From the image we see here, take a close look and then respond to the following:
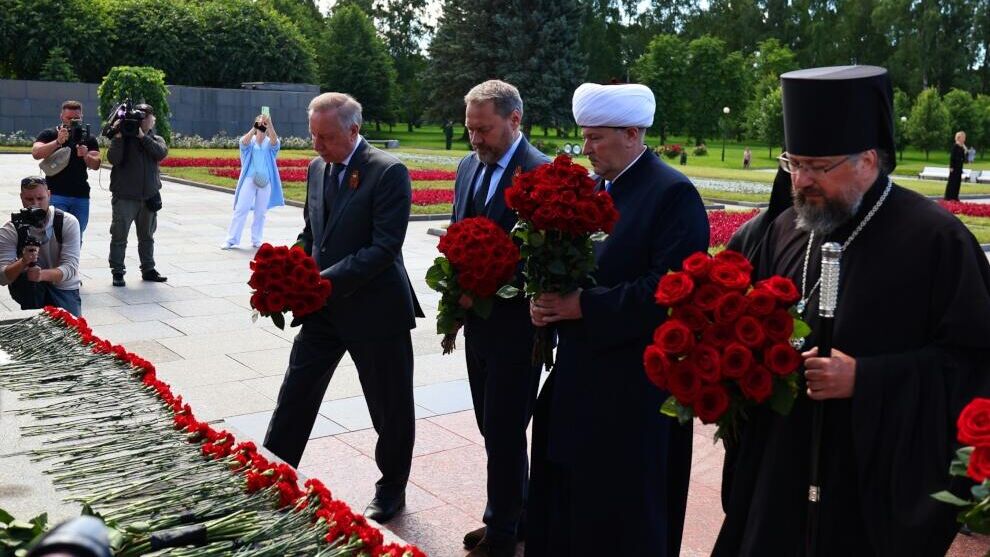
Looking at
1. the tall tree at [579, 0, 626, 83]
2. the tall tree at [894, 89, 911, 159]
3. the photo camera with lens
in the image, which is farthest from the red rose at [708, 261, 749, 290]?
the tall tree at [579, 0, 626, 83]

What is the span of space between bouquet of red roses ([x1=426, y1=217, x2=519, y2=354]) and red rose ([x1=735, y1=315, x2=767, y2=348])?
4.94ft

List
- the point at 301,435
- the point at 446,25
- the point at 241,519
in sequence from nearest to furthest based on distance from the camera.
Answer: the point at 241,519
the point at 301,435
the point at 446,25

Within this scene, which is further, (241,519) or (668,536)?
(668,536)

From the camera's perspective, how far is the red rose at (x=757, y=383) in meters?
2.74

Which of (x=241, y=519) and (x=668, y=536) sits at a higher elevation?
(x=241, y=519)

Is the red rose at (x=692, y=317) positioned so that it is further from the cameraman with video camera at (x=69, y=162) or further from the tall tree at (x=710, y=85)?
the tall tree at (x=710, y=85)

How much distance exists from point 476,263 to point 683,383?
1.47 meters

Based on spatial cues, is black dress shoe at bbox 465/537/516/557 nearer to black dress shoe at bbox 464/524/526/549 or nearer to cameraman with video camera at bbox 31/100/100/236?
black dress shoe at bbox 464/524/526/549

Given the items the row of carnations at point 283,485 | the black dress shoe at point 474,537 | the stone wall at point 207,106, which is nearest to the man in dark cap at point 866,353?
the row of carnations at point 283,485

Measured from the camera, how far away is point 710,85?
205 feet

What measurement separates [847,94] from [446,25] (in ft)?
180

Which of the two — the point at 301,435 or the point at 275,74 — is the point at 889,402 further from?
the point at 275,74

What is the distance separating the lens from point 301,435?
5004 mm

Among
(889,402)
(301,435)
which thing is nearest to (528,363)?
(301,435)
